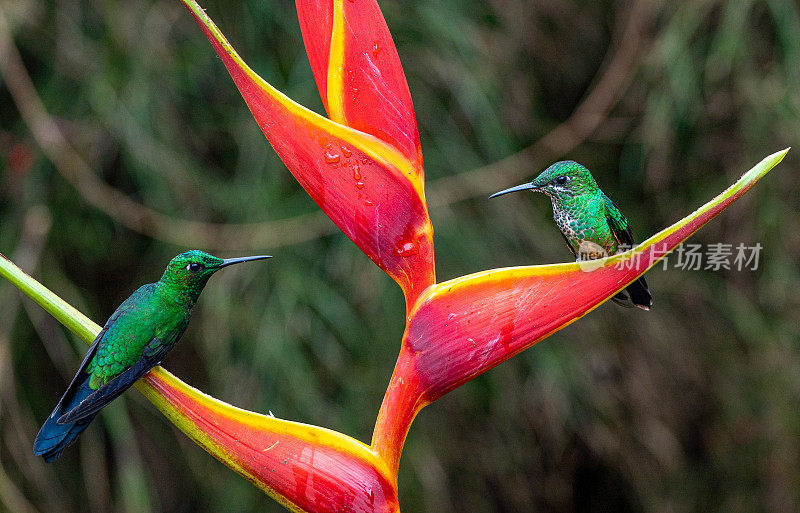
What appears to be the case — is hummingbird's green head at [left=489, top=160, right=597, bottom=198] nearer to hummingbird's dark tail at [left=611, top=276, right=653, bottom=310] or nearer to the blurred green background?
hummingbird's dark tail at [left=611, top=276, right=653, bottom=310]

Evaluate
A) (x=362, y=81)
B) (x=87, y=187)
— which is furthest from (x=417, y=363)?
(x=87, y=187)

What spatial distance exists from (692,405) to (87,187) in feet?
→ 3.85

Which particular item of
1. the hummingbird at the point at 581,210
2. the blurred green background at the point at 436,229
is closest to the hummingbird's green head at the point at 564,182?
the hummingbird at the point at 581,210

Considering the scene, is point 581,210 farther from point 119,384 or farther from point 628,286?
point 119,384

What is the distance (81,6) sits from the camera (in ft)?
3.45

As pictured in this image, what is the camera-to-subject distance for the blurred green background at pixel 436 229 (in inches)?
40.2

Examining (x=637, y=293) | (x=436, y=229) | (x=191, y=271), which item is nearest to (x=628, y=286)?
(x=637, y=293)

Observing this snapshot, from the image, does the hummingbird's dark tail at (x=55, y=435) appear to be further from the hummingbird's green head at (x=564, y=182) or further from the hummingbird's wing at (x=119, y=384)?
the hummingbird's green head at (x=564, y=182)

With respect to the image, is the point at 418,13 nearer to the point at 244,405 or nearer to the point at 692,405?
the point at 244,405

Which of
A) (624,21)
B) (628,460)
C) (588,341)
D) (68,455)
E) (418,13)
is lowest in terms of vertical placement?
(628,460)

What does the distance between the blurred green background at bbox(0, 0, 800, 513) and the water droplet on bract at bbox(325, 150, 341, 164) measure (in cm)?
81

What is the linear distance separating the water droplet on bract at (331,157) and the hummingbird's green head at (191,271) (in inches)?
1.7

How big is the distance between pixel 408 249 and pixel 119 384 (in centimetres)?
10

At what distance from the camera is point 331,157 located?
214 mm
